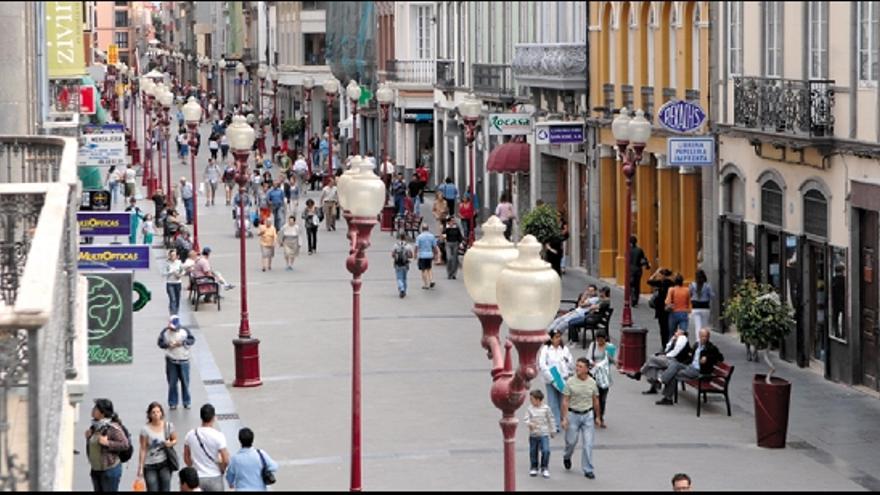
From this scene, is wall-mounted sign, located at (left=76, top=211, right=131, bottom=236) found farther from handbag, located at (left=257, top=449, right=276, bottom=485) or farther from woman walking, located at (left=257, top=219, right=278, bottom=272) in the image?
woman walking, located at (left=257, top=219, right=278, bottom=272)

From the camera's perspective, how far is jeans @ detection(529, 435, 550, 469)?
2238cm

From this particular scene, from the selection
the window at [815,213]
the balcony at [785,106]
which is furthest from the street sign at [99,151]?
the window at [815,213]

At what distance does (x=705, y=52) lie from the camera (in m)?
37.1

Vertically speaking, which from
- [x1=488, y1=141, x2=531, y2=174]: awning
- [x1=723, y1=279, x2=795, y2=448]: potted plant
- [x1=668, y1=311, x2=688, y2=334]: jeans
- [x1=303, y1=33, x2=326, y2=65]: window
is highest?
[x1=303, y1=33, x2=326, y2=65]: window

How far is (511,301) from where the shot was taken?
45.8 feet

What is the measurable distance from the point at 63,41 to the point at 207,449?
69.7 ft

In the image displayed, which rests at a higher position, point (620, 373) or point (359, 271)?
point (359, 271)

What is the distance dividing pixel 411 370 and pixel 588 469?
8.73 metres

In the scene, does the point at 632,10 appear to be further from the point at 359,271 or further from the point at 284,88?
the point at 284,88

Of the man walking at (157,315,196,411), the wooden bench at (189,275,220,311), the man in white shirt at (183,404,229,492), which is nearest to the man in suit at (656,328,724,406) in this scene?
the man walking at (157,315,196,411)

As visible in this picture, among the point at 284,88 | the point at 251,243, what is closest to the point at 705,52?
the point at 251,243

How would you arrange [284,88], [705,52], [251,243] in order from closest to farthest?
1. [705,52]
2. [251,243]
3. [284,88]

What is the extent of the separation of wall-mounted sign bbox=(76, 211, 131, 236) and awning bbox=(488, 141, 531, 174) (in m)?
24.8

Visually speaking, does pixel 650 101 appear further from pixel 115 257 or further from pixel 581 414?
pixel 581 414
